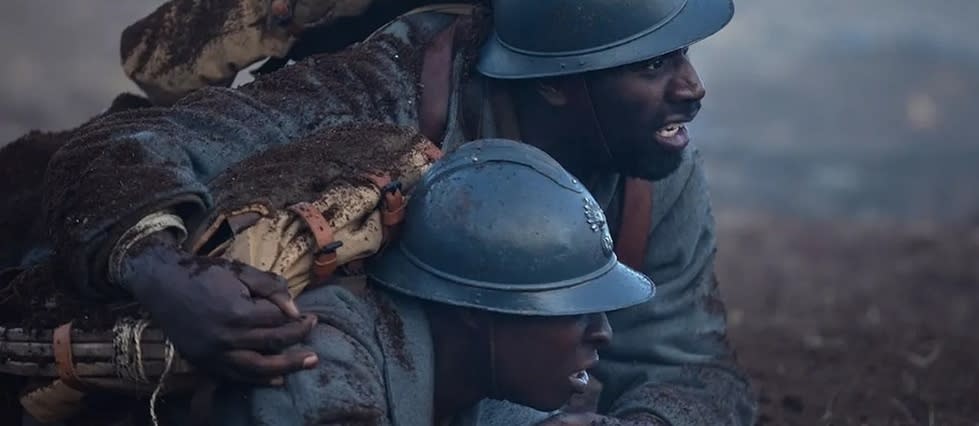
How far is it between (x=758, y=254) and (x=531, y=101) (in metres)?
7.07

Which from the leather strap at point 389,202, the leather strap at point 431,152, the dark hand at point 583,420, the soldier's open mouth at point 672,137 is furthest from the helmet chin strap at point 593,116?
the leather strap at point 389,202

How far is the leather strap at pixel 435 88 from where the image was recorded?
4914mm

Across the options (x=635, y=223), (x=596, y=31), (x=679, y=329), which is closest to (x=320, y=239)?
(x=596, y=31)

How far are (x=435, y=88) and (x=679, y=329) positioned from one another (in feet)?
3.35

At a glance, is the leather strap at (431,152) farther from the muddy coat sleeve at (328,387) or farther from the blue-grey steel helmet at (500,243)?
the muddy coat sleeve at (328,387)

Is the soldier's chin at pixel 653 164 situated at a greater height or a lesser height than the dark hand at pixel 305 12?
lesser

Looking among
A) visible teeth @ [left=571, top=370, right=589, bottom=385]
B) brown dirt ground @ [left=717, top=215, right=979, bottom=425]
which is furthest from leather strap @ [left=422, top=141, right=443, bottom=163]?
brown dirt ground @ [left=717, top=215, right=979, bottom=425]

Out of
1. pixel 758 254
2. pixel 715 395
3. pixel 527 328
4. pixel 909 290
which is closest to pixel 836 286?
pixel 909 290

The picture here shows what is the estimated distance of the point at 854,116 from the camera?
21.0 meters

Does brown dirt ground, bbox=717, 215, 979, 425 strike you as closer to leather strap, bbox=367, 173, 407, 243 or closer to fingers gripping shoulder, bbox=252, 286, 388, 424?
leather strap, bbox=367, 173, 407, 243

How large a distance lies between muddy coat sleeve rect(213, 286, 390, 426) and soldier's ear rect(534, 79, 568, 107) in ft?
3.92

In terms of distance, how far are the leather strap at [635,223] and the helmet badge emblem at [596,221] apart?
2.60 feet

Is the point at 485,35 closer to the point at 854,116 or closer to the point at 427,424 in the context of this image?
the point at 427,424

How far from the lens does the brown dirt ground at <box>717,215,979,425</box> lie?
644cm
